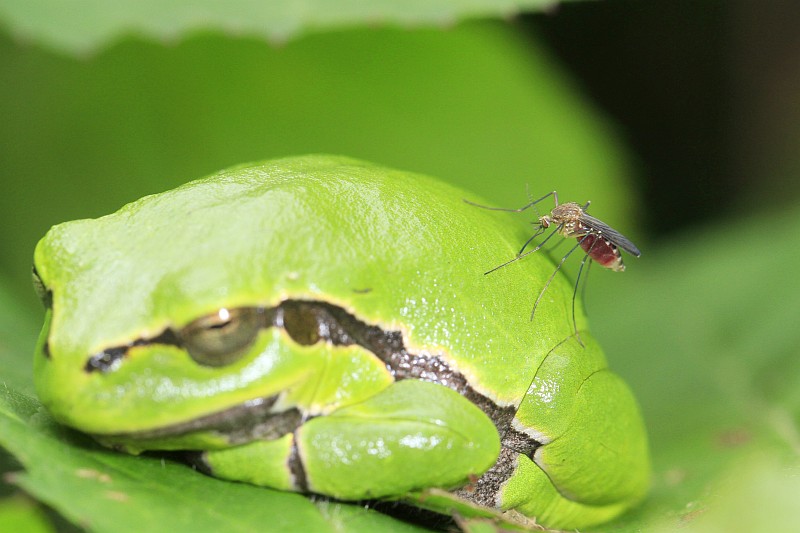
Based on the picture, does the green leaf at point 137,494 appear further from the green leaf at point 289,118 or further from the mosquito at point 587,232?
the green leaf at point 289,118

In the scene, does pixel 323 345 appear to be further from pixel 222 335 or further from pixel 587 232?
pixel 587 232

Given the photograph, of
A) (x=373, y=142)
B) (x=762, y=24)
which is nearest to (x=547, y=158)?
(x=373, y=142)

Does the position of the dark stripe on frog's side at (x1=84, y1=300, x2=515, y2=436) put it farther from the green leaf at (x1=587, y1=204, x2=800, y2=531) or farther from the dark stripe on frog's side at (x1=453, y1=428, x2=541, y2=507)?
the green leaf at (x1=587, y1=204, x2=800, y2=531)

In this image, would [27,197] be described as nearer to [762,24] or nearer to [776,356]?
[776,356]

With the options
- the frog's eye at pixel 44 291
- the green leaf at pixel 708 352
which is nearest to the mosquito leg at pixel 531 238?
the green leaf at pixel 708 352

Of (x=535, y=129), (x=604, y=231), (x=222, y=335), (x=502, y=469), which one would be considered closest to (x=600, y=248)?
(x=604, y=231)

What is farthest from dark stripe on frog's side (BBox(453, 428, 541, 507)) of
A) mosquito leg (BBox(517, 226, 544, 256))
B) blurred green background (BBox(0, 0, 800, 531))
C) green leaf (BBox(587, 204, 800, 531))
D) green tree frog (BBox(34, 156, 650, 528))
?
blurred green background (BBox(0, 0, 800, 531))
